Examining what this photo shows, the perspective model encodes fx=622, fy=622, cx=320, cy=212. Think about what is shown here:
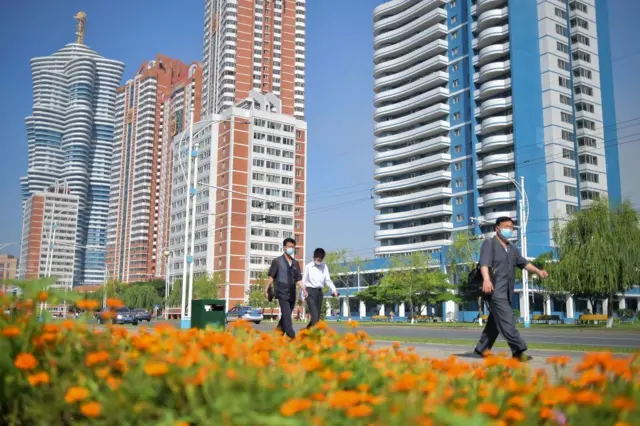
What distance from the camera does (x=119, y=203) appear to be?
185500 mm

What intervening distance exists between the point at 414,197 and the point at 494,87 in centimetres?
2045

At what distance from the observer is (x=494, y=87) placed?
8181 centimetres

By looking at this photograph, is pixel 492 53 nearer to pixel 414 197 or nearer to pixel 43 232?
pixel 414 197

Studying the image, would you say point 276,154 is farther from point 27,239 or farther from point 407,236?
point 27,239

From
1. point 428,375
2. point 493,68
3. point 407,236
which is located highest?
point 493,68

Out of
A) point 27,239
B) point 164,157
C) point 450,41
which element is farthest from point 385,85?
point 27,239

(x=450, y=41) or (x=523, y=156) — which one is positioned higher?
(x=450, y=41)

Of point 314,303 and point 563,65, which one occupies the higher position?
point 563,65

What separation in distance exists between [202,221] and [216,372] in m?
113

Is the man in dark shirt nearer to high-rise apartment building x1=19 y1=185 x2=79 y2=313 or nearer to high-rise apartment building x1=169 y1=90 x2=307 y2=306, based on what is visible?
high-rise apartment building x1=169 y1=90 x2=307 y2=306

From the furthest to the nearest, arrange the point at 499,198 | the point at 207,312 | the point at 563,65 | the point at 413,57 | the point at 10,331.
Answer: the point at 413,57 → the point at 563,65 → the point at 499,198 → the point at 207,312 → the point at 10,331

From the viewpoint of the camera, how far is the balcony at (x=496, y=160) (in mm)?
79312

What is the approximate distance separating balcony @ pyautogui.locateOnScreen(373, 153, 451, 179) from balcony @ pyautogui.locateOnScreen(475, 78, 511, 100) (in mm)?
10733

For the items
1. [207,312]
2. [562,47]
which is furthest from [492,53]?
[207,312]
